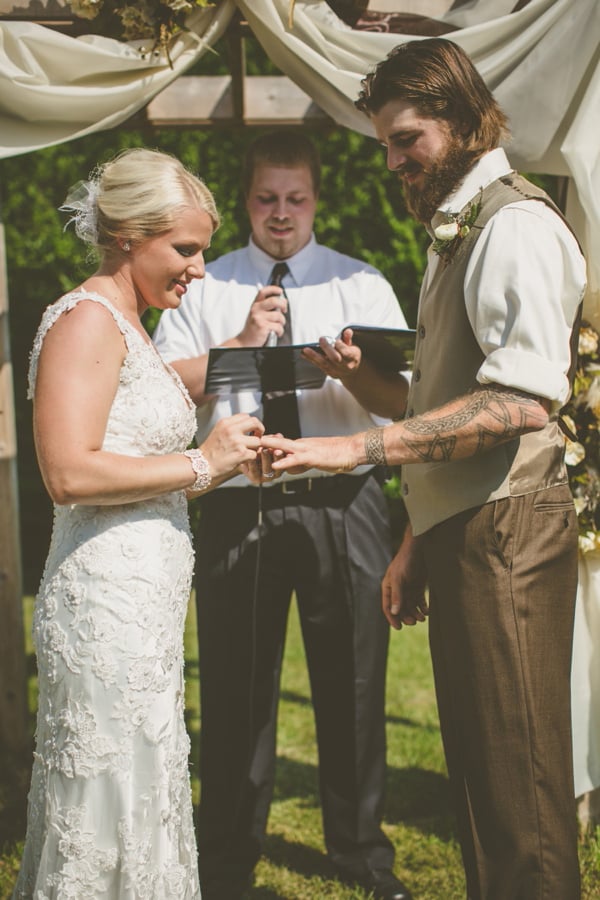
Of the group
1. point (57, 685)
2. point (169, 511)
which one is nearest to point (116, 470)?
point (169, 511)

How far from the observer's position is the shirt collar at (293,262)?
3.62 metres

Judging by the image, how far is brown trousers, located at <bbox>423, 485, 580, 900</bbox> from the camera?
7.54 ft

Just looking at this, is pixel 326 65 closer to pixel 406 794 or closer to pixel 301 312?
pixel 301 312

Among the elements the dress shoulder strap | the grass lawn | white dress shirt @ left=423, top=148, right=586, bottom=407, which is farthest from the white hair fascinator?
the grass lawn

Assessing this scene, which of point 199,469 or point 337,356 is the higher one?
point 337,356

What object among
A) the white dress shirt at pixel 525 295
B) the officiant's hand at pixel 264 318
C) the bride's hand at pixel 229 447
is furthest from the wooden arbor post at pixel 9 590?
the white dress shirt at pixel 525 295

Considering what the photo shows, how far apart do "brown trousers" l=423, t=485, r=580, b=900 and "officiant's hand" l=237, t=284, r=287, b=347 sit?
3.88 feet

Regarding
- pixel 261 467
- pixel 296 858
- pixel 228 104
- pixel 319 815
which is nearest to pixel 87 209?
pixel 261 467

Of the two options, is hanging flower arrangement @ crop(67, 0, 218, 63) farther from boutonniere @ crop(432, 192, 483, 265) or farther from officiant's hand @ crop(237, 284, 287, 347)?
boutonniere @ crop(432, 192, 483, 265)

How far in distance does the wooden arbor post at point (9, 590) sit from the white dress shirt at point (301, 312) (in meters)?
1.07

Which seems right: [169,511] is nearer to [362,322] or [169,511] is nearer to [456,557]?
[456,557]

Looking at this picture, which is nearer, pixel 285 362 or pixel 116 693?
pixel 116 693

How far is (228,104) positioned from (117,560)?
262 cm

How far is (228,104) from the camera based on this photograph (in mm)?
4234
